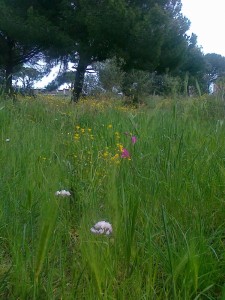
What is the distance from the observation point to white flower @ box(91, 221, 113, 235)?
0.91m

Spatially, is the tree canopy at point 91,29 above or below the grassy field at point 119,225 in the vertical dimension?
above

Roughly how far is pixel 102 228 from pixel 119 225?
0.08 m

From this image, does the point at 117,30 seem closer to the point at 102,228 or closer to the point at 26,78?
the point at 26,78

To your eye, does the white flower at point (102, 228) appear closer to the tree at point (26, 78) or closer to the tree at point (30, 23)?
the tree at point (26, 78)

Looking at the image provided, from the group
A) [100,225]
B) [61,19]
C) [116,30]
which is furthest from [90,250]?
[61,19]

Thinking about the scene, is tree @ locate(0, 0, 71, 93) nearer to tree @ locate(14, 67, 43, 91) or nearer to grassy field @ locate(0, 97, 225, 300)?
tree @ locate(14, 67, 43, 91)

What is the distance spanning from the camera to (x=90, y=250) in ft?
2.65

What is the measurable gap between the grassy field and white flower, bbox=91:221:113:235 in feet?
0.07

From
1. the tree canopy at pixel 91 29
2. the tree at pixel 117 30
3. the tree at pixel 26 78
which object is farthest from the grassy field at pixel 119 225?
the tree at pixel 117 30

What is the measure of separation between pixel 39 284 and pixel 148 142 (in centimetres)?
121

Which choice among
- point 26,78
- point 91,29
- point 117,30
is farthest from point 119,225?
point 117,30

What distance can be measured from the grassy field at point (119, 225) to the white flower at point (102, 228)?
0.07 feet

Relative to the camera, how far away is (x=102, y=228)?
93cm

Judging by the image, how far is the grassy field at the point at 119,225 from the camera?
35.6 inches
